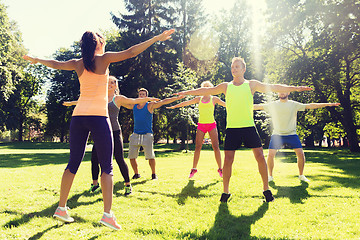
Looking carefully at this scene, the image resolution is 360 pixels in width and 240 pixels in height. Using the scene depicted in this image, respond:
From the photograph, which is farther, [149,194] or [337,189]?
[337,189]

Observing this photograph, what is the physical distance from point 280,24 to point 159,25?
1195 centimetres

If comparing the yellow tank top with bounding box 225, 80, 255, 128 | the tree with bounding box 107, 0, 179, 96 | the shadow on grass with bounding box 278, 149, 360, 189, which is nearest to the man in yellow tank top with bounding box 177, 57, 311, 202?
the yellow tank top with bounding box 225, 80, 255, 128

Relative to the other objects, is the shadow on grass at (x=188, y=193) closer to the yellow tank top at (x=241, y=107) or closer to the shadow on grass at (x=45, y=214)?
the shadow on grass at (x=45, y=214)

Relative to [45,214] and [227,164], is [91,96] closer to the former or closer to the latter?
[45,214]

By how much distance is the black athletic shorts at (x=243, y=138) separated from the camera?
4.66 m

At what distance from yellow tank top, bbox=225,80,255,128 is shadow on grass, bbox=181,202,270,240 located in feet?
4.92

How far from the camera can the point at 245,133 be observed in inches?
185

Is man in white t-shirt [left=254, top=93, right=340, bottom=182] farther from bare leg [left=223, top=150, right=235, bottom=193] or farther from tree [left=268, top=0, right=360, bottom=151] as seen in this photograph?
tree [left=268, top=0, right=360, bottom=151]

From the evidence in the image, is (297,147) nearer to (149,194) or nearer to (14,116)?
(149,194)

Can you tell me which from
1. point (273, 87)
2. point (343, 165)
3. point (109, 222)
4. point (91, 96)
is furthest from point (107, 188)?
point (343, 165)

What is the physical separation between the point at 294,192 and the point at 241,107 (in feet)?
7.72

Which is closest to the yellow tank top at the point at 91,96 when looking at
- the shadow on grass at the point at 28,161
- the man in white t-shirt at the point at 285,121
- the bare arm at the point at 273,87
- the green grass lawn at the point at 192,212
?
the green grass lawn at the point at 192,212

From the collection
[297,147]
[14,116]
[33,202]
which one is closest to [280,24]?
Result: [297,147]

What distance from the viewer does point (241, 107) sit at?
4680 mm
